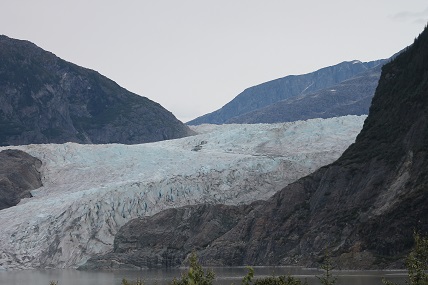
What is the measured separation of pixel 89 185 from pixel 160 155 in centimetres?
897

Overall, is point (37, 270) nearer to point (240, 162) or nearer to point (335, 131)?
point (240, 162)

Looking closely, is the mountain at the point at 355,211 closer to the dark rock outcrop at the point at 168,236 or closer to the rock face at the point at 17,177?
the dark rock outcrop at the point at 168,236

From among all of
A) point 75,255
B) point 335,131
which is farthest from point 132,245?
point 335,131

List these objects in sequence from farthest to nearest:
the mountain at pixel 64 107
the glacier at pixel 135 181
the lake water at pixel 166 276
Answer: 1. the mountain at pixel 64 107
2. the glacier at pixel 135 181
3. the lake water at pixel 166 276

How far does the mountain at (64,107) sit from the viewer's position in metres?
142

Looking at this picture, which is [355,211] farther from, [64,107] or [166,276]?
[64,107]

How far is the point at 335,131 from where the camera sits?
88000 mm

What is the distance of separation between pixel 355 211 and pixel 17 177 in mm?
42955

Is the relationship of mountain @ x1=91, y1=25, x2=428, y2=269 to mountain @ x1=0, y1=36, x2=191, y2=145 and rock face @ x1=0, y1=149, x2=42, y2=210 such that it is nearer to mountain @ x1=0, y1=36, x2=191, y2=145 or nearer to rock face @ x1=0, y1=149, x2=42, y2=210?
rock face @ x1=0, y1=149, x2=42, y2=210

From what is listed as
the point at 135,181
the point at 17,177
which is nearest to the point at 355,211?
the point at 135,181

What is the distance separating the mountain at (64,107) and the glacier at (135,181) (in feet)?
167

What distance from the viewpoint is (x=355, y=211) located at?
57969 millimetres

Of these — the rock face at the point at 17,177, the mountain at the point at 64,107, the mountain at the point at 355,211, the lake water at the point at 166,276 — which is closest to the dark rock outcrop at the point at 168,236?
the mountain at the point at 355,211

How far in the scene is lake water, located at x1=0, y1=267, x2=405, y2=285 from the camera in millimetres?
42594
